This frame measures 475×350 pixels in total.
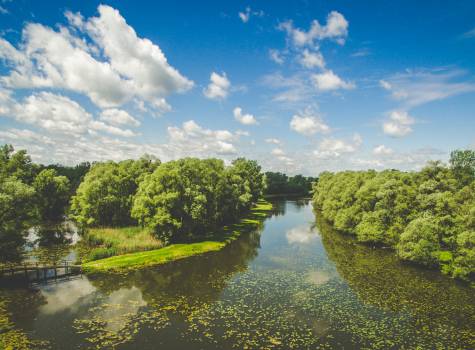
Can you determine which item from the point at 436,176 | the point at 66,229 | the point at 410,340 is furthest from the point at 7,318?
the point at 436,176

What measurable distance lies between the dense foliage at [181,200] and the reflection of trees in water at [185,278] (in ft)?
31.2

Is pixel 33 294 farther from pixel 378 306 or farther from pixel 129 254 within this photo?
pixel 378 306

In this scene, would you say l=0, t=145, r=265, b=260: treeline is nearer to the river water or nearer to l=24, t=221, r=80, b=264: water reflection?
l=24, t=221, r=80, b=264: water reflection

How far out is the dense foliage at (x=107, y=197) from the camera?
2793 inches

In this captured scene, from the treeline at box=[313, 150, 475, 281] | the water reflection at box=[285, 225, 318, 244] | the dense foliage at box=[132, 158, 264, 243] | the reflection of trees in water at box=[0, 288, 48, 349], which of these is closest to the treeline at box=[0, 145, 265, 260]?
the dense foliage at box=[132, 158, 264, 243]

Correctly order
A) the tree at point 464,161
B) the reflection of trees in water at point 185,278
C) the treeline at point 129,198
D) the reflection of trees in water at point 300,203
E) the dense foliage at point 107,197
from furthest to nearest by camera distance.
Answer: the reflection of trees in water at point 300,203
the tree at point 464,161
the dense foliage at point 107,197
the treeline at point 129,198
the reflection of trees in water at point 185,278

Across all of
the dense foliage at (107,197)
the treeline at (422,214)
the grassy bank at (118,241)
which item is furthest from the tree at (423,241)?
the dense foliage at (107,197)

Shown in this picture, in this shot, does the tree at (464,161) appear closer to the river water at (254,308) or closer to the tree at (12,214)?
the river water at (254,308)

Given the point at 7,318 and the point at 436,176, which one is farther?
the point at 436,176

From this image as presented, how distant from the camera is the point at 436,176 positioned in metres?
65.3

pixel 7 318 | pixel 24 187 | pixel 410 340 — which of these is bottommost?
pixel 410 340

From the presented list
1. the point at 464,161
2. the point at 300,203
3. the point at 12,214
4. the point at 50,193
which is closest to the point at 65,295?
the point at 12,214

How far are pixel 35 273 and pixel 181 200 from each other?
27.4 m

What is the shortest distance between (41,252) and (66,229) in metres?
24.4
